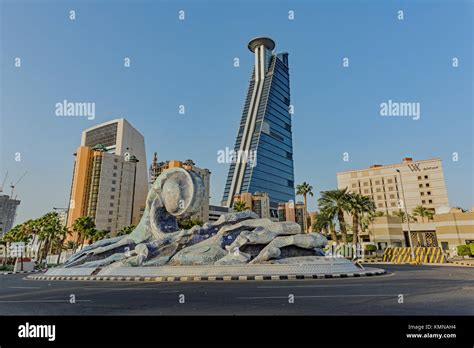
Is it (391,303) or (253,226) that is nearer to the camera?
(391,303)

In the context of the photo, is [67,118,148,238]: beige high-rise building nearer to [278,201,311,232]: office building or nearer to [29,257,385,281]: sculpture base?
[278,201,311,232]: office building

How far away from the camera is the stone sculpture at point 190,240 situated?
21172mm

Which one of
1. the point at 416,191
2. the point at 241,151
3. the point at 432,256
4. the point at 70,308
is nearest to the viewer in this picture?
the point at 70,308

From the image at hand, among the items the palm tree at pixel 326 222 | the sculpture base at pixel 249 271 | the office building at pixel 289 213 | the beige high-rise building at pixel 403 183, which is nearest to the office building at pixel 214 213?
the office building at pixel 289 213

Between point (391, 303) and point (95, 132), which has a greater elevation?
point (95, 132)

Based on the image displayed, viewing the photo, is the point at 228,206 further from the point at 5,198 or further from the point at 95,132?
the point at 5,198

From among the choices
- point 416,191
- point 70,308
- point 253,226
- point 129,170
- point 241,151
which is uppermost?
point 241,151

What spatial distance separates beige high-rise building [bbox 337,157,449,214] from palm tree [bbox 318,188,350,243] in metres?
53.7

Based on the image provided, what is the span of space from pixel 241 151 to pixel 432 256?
105528 millimetres

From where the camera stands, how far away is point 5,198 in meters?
196

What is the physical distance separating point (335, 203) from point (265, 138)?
99.6 metres

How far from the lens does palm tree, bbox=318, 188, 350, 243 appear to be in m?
40.1

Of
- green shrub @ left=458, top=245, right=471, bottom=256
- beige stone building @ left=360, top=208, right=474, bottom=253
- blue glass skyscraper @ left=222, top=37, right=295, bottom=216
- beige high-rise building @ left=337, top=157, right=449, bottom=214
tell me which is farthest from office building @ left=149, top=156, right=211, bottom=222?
green shrub @ left=458, top=245, right=471, bottom=256
